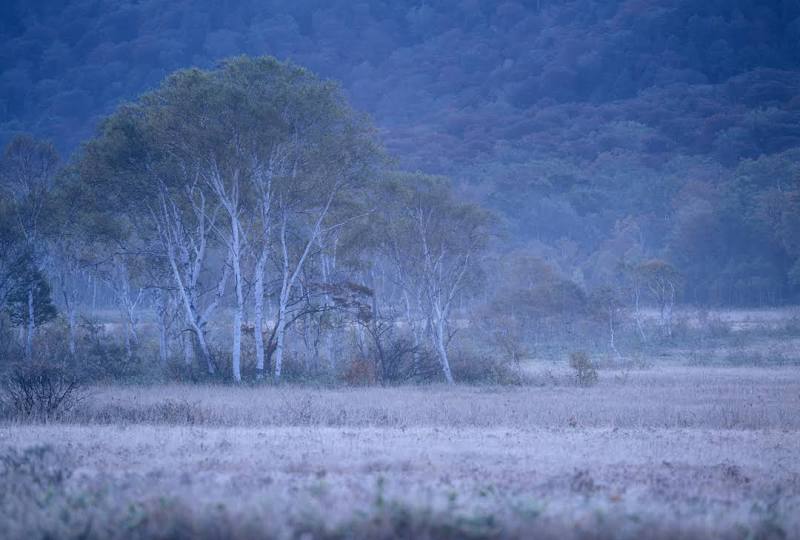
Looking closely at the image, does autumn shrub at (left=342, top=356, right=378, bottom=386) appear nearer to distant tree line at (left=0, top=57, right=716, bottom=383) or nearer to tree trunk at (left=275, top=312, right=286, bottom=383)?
distant tree line at (left=0, top=57, right=716, bottom=383)

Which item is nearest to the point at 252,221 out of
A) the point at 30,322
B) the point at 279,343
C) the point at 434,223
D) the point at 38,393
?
the point at 279,343

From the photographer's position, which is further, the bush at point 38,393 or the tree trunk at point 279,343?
the tree trunk at point 279,343

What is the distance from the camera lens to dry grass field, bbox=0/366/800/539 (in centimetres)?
616

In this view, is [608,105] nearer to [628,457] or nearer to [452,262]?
[452,262]

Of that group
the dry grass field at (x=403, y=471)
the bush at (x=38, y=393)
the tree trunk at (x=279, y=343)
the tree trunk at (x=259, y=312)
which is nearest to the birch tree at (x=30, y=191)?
the tree trunk at (x=259, y=312)

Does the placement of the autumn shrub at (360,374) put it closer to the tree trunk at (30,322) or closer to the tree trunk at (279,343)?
the tree trunk at (279,343)

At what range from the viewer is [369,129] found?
31.1 meters

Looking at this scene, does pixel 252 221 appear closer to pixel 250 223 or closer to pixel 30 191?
pixel 250 223

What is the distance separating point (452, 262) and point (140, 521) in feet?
105

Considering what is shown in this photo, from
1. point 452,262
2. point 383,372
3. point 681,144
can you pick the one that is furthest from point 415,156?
point 383,372

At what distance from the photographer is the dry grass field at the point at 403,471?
6.16 m

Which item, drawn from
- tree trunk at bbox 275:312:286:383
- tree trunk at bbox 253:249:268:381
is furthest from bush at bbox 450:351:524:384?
tree trunk at bbox 253:249:268:381

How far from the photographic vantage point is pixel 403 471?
9258mm

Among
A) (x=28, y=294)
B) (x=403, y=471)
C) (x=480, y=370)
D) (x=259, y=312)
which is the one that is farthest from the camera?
(x=28, y=294)
